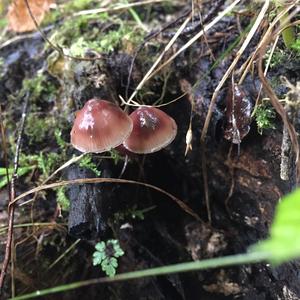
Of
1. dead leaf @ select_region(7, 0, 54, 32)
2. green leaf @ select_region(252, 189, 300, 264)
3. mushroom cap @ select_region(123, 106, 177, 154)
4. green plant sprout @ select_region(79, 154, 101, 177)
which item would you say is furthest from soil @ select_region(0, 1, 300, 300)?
green leaf @ select_region(252, 189, 300, 264)

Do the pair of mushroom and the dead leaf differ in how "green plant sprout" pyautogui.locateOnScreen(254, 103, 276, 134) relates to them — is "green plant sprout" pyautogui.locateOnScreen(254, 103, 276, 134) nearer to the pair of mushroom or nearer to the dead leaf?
the pair of mushroom

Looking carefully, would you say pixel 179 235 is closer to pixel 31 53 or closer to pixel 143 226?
pixel 143 226

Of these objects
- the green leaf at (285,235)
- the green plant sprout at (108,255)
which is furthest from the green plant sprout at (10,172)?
the green leaf at (285,235)

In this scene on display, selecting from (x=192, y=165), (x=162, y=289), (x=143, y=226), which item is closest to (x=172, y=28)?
(x=192, y=165)

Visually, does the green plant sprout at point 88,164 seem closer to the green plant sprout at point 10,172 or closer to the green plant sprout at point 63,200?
the green plant sprout at point 63,200

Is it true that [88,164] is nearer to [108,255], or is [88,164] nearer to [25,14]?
[108,255]

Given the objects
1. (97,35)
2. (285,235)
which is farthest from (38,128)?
(285,235)
